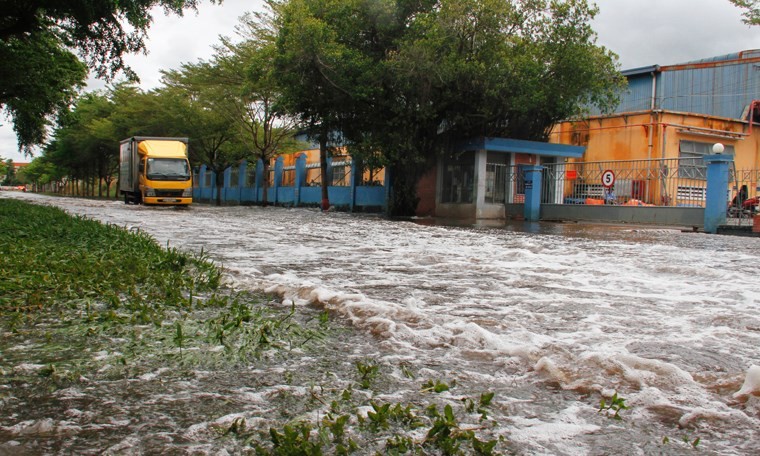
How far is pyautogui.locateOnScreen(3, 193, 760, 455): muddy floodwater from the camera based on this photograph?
2195 mm

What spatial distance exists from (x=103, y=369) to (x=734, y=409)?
8.53 feet

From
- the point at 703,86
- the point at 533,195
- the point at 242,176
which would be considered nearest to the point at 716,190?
the point at 533,195

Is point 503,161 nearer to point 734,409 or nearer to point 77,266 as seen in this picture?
point 77,266

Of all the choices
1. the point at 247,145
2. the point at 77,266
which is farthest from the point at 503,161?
the point at 77,266

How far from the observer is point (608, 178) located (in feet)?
61.5

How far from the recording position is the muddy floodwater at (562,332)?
220 centimetres

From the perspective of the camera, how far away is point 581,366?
9.53ft

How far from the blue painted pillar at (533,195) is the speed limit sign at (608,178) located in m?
2.65

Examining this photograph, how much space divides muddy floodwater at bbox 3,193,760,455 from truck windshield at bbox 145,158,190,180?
17164mm

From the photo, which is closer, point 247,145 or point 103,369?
point 103,369

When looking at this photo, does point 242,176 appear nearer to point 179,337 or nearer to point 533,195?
point 533,195

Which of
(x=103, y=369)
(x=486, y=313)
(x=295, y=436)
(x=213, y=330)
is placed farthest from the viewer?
(x=486, y=313)

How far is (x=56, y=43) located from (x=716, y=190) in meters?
20.9

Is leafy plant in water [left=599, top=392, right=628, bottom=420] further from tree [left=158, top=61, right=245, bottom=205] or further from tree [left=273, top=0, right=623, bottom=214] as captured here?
tree [left=158, top=61, right=245, bottom=205]
